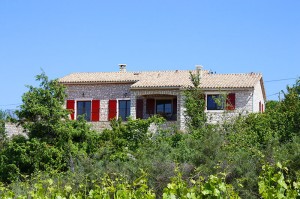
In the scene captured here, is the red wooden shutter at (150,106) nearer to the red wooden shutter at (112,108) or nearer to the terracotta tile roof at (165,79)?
the terracotta tile roof at (165,79)

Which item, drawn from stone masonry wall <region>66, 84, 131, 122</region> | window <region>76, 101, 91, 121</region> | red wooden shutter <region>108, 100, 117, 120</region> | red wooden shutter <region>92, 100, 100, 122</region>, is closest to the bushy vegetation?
red wooden shutter <region>108, 100, 117, 120</region>

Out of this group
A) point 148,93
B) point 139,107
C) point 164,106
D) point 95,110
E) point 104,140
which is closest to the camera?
point 104,140

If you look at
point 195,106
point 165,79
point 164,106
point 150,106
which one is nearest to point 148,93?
point 150,106

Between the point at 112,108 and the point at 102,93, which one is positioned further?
the point at 102,93

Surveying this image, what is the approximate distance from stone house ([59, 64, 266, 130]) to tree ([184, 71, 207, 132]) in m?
2.01

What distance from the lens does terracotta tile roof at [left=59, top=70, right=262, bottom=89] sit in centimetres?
3747

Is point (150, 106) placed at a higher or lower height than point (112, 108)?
higher

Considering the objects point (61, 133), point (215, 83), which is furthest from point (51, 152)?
point (215, 83)

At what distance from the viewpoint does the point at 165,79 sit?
128ft

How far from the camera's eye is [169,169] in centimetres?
1493

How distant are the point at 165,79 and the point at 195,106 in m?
6.96

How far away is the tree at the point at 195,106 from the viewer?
30.9 m

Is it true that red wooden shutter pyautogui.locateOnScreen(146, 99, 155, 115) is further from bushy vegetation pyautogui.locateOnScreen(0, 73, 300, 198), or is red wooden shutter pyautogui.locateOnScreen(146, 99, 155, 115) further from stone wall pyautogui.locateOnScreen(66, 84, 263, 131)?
bushy vegetation pyautogui.locateOnScreen(0, 73, 300, 198)

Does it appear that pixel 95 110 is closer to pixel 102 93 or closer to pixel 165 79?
pixel 102 93
